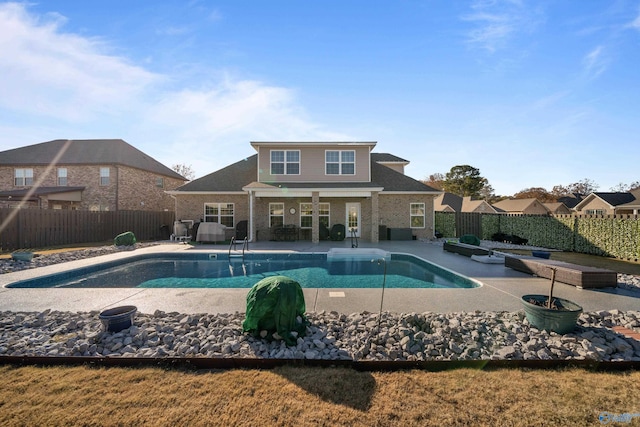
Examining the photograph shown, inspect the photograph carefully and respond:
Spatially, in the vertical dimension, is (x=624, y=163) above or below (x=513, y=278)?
above

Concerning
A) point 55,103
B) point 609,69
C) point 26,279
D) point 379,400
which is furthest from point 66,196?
point 609,69

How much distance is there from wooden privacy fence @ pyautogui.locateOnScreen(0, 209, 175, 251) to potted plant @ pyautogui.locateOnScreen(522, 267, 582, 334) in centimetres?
1984

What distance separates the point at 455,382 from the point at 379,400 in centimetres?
92

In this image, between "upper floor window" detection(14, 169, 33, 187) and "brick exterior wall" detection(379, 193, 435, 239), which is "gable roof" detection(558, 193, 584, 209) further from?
"upper floor window" detection(14, 169, 33, 187)

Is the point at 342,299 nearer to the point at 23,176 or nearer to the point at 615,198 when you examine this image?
the point at 23,176

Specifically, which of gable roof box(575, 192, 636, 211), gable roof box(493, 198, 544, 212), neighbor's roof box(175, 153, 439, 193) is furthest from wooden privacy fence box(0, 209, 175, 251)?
gable roof box(575, 192, 636, 211)

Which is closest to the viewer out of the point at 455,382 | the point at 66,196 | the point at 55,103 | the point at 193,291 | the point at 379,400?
the point at 379,400

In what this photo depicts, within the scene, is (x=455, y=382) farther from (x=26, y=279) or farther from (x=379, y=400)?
(x=26, y=279)

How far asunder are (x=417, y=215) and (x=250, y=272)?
12238mm

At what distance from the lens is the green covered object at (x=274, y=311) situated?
3857 millimetres

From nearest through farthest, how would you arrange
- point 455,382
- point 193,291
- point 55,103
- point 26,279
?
point 455,382
point 193,291
point 26,279
point 55,103

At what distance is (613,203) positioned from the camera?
102 ft

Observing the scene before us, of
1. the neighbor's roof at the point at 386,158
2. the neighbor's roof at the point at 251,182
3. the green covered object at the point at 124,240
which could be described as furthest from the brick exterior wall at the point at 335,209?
the neighbor's roof at the point at 386,158

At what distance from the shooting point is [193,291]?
→ 6363 millimetres
